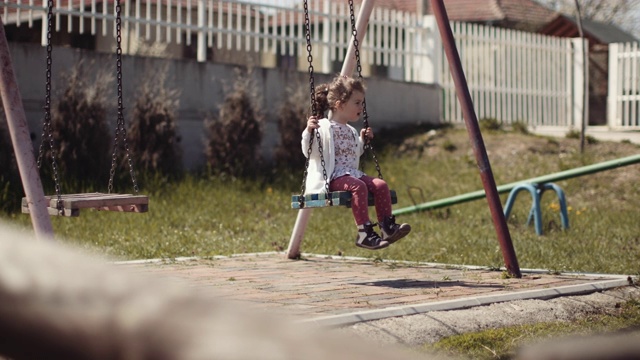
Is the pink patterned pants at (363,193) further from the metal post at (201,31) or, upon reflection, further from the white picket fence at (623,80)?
the white picket fence at (623,80)

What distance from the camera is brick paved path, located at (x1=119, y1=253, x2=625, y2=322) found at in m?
5.29

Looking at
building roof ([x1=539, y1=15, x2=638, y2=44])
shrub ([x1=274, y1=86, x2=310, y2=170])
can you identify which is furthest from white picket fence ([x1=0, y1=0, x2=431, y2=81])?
building roof ([x1=539, y1=15, x2=638, y2=44])

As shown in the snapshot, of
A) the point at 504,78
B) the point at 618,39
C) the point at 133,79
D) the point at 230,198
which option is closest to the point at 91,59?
the point at 133,79

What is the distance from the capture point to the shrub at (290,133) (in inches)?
547

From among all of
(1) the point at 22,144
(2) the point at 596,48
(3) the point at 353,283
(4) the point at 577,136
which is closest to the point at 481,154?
(3) the point at 353,283

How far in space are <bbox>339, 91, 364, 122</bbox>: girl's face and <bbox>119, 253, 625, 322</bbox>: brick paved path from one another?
1076 millimetres

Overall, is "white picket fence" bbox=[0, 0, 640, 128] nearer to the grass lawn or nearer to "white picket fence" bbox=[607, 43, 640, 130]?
"white picket fence" bbox=[607, 43, 640, 130]

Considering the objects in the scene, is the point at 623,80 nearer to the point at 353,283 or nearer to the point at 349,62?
the point at 349,62

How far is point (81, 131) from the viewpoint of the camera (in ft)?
38.3

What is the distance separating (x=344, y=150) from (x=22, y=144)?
2305 millimetres

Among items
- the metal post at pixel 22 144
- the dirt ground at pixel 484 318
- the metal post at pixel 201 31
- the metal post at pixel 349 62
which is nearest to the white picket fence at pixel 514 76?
the metal post at pixel 201 31

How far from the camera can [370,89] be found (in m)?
16.0

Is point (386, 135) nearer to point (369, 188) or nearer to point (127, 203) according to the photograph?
point (369, 188)

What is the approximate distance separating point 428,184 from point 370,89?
314cm
